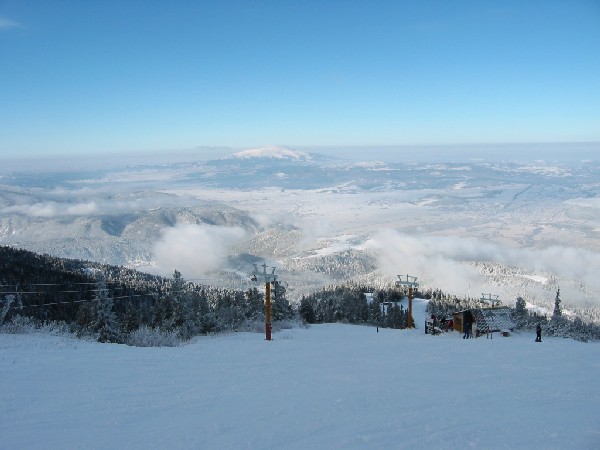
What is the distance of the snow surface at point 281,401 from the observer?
6637 millimetres

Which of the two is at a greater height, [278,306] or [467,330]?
[467,330]

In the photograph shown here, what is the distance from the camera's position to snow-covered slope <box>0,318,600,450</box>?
21.8 ft

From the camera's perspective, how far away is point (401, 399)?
29.0ft

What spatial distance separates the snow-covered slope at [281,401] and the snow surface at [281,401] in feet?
0.09

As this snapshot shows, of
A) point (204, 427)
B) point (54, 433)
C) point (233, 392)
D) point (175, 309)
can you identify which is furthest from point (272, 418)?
point (175, 309)

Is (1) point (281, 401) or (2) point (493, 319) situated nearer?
(1) point (281, 401)

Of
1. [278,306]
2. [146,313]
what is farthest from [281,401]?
[278,306]

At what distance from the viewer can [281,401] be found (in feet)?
28.6

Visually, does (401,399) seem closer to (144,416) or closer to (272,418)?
(272,418)

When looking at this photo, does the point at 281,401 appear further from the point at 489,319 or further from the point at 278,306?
the point at 278,306

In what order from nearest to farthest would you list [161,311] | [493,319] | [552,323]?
1. [493,319]
2. [161,311]
3. [552,323]

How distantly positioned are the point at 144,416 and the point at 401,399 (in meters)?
4.98

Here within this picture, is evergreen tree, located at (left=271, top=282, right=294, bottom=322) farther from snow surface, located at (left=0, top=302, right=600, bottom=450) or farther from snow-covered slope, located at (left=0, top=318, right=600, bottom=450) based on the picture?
snow-covered slope, located at (left=0, top=318, right=600, bottom=450)

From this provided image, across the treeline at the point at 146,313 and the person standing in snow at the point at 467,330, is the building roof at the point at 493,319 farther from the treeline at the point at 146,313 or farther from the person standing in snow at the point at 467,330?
the treeline at the point at 146,313
